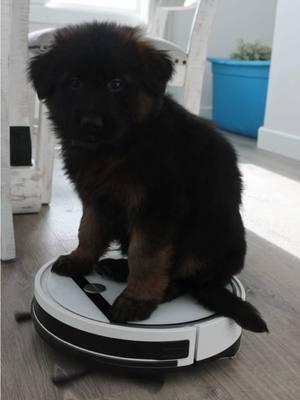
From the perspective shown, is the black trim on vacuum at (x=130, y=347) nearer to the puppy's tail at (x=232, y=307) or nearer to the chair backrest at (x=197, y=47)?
→ the puppy's tail at (x=232, y=307)

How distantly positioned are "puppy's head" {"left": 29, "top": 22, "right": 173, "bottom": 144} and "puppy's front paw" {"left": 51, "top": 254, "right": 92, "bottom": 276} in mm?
361

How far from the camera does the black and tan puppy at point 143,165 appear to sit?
3.52 feet

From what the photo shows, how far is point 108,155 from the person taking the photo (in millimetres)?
1142

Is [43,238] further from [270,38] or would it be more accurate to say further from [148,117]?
[270,38]

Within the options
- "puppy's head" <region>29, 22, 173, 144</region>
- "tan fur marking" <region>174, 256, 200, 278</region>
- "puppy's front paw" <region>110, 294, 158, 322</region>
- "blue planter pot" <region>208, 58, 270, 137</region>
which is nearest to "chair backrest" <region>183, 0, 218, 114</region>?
"puppy's head" <region>29, 22, 173, 144</region>

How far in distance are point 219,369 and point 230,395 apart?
0.10 metres

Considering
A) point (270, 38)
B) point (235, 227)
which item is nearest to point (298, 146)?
point (270, 38)

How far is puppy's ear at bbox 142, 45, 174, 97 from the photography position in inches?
43.8

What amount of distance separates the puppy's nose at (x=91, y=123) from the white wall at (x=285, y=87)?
2.95 metres

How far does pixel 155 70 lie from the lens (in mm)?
1125

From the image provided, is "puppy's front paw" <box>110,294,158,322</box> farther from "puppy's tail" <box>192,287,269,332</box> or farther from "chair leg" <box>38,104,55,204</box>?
"chair leg" <box>38,104,55,204</box>

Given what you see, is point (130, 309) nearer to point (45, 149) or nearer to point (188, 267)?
point (188, 267)

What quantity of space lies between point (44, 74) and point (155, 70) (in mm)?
248

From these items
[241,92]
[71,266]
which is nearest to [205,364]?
[71,266]
